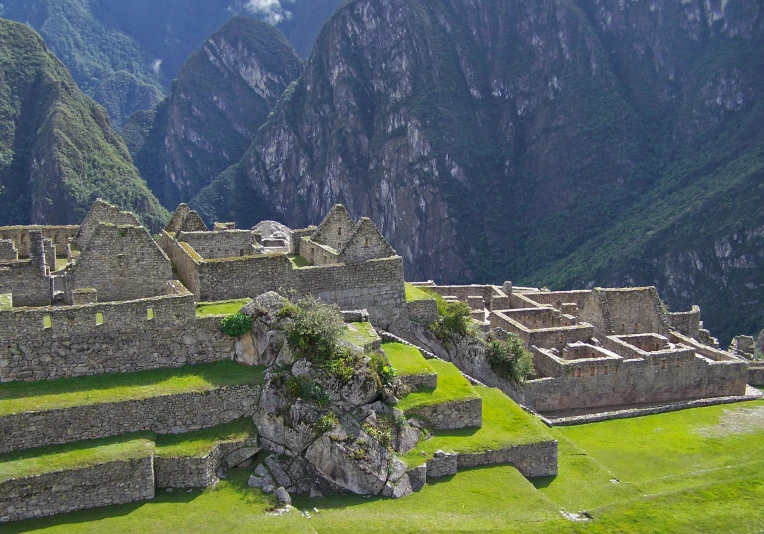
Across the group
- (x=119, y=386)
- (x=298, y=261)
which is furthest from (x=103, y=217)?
(x=119, y=386)

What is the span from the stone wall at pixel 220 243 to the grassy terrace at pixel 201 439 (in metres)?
8.18

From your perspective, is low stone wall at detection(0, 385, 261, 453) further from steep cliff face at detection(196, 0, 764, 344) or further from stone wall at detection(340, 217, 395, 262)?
steep cliff face at detection(196, 0, 764, 344)

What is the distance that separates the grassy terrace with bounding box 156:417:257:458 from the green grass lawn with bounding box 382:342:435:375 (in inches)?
166

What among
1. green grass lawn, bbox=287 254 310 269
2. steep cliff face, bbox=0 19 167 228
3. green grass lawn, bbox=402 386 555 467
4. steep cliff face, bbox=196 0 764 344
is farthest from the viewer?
steep cliff face, bbox=196 0 764 344

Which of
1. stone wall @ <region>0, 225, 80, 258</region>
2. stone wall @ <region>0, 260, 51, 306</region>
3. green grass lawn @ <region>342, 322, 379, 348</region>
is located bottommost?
green grass lawn @ <region>342, 322, 379, 348</region>

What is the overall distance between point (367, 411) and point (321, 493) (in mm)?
2034

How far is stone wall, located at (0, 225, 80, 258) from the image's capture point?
2125 centimetres

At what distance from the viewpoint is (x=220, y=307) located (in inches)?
688

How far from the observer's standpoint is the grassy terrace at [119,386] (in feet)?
45.3

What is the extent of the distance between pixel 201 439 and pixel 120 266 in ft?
20.4

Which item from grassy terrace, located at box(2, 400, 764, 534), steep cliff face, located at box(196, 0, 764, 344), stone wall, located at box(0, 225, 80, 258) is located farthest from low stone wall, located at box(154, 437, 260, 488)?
steep cliff face, located at box(196, 0, 764, 344)

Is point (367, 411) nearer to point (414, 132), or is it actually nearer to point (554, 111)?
point (414, 132)

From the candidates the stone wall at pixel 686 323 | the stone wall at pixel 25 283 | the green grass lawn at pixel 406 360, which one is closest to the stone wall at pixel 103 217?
the stone wall at pixel 25 283

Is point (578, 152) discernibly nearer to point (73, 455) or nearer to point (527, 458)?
point (527, 458)
